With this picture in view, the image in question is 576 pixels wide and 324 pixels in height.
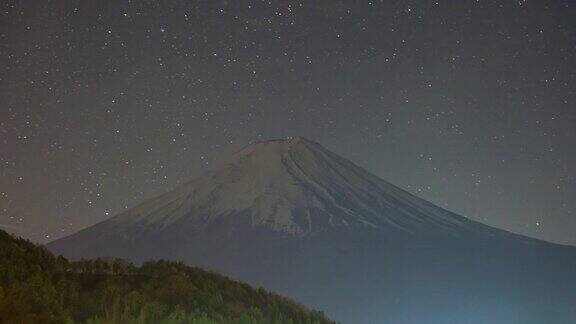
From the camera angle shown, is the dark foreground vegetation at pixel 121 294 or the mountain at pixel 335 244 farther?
the mountain at pixel 335 244

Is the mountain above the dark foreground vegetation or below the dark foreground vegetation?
above

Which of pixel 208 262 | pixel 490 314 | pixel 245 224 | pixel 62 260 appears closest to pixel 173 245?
pixel 208 262

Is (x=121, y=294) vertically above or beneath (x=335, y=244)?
beneath

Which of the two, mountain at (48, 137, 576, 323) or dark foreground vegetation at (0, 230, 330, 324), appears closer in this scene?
dark foreground vegetation at (0, 230, 330, 324)

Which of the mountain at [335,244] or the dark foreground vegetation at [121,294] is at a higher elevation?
the mountain at [335,244]
